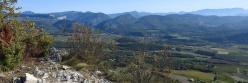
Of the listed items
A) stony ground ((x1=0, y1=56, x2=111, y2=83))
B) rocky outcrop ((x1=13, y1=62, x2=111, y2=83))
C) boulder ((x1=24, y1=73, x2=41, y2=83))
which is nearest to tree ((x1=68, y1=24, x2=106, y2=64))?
stony ground ((x1=0, y1=56, x2=111, y2=83))

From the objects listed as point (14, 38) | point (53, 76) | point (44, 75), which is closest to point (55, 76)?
point (53, 76)

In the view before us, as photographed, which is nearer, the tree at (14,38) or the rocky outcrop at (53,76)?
the rocky outcrop at (53,76)

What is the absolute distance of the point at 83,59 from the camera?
3925 cm

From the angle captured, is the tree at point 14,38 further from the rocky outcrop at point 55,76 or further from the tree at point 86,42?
the tree at point 86,42

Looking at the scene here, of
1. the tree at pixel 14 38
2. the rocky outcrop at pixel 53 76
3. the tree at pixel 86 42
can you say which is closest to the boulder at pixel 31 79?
the rocky outcrop at pixel 53 76

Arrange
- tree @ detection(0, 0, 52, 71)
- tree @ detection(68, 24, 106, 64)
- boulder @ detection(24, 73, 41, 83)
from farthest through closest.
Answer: tree @ detection(68, 24, 106, 64) → tree @ detection(0, 0, 52, 71) → boulder @ detection(24, 73, 41, 83)

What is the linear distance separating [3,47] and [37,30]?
797 centimetres

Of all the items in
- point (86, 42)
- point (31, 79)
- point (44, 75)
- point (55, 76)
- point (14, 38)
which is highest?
point (14, 38)

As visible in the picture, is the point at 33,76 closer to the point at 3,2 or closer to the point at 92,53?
the point at 3,2

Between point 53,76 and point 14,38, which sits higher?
point 14,38

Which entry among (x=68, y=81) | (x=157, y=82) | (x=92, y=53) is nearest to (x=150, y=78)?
(x=157, y=82)

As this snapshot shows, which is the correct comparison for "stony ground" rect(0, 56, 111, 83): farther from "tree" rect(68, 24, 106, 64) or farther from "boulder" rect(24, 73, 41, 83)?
"tree" rect(68, 24, 106, 64)

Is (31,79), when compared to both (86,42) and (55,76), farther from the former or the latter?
(86,42)

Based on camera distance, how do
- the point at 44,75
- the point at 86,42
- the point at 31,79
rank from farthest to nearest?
1. the point at 86,42
2. the point at 44,75
3. the point at 31,79
